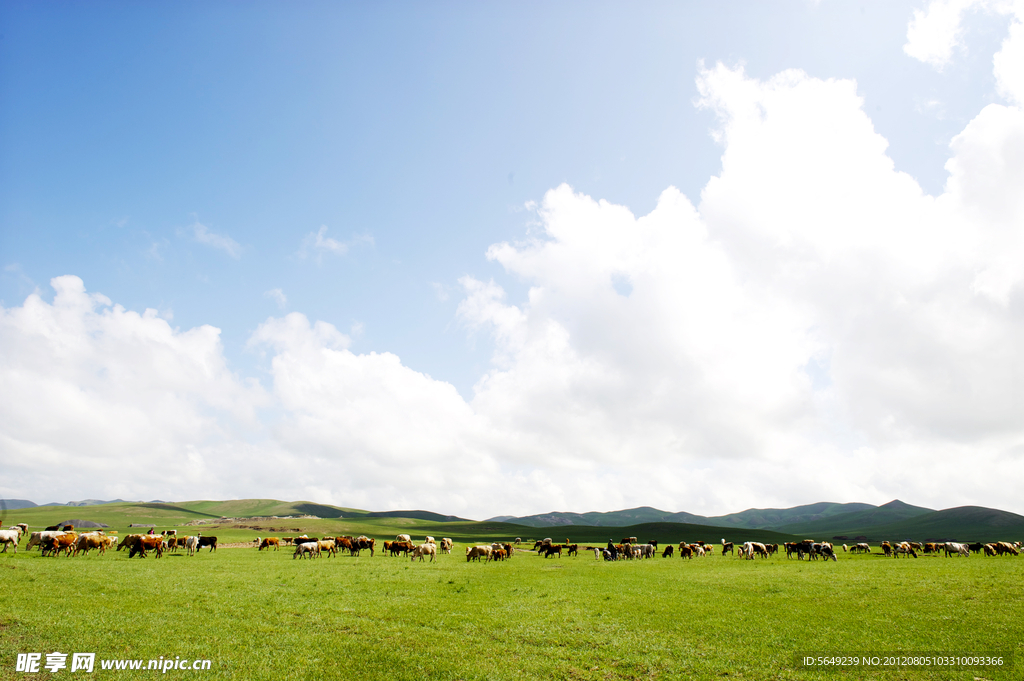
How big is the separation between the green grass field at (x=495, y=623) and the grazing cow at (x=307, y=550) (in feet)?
68.0

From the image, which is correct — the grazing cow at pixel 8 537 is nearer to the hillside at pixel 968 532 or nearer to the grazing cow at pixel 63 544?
the grazing cow at pixel 63 544

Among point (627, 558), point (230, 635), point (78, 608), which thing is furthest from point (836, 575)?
point (78, 608)

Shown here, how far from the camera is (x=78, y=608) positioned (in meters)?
19.5

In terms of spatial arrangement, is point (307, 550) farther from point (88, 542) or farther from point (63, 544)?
point (63, 544)

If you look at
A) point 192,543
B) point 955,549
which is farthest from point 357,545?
point 955,549

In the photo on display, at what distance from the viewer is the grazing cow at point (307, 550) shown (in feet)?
167

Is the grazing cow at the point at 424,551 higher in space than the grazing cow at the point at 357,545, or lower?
higher

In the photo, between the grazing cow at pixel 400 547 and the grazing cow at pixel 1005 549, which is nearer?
the grazing cow at pixel 400 547

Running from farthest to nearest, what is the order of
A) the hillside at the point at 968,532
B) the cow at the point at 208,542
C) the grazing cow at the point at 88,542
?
the hillside at the point at 968,532
the cow at the point at 208,542
the grazing cow at the point at 88,542

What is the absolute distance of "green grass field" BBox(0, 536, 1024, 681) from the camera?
15.2 metres

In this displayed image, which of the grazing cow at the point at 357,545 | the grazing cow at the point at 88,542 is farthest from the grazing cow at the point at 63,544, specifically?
the grazing cow at the point at 357,545

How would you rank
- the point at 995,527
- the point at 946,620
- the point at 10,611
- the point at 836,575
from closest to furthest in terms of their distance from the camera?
the point at 10,611, the point at 946,620, the point at 836,575, the point at 995,527

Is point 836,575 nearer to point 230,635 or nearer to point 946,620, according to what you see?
point 946,620

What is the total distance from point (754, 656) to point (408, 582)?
21.7 m
